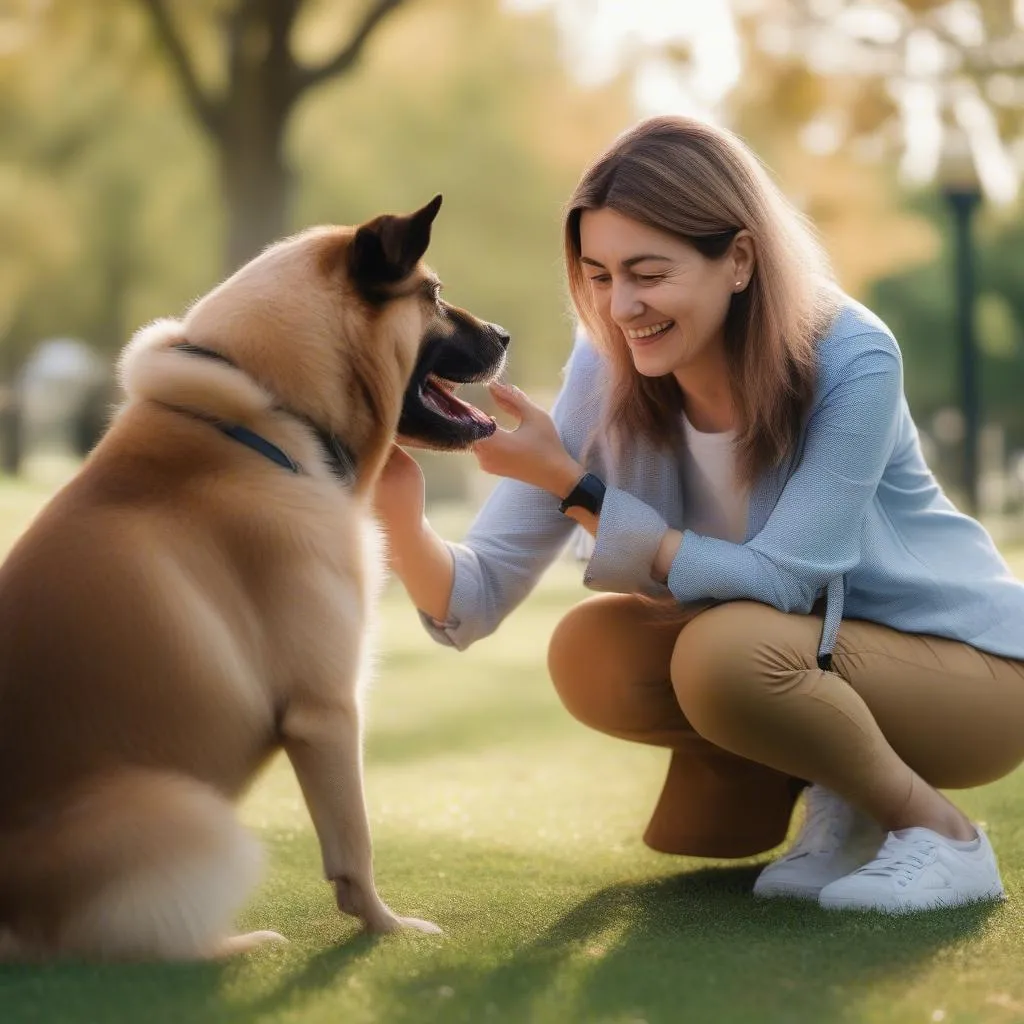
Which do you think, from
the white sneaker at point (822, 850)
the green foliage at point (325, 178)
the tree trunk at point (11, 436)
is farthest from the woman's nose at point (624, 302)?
the tree trunk at point (11, 436)

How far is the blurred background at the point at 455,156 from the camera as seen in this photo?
43.3 feet

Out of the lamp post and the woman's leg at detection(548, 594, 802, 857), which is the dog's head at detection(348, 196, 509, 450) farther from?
the lamp post

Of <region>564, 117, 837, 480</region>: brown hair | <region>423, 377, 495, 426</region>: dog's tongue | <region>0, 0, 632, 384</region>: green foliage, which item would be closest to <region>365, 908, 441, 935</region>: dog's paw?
<region>423, 377, 495, 426</region>: dog's tongue

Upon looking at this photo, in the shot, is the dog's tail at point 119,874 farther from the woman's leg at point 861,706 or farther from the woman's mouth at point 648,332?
the woman's mouth at point 648,332

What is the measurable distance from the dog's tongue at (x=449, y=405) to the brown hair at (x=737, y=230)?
403 millimetres

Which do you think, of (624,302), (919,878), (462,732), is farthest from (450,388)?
(462,732)

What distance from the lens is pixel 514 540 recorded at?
359cm

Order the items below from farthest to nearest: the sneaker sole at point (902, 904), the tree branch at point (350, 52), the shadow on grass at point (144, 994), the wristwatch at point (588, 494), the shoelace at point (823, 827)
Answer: the tree branch at point (350, 52) < the shoelace at point (823, 827) < the wristwatch at point (588, 494) < the sneaker sole at point (902, 904) < the shadow on grass at point (144, 994)

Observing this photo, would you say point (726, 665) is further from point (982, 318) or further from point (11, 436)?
point (982, 318)

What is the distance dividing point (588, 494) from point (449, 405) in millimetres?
355

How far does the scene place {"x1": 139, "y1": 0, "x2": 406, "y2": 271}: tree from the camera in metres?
12.8

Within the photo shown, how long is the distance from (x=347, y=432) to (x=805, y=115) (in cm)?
1408

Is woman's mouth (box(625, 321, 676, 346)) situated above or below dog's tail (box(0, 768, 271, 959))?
above

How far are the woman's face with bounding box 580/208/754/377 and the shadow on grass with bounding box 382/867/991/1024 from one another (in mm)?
1145
